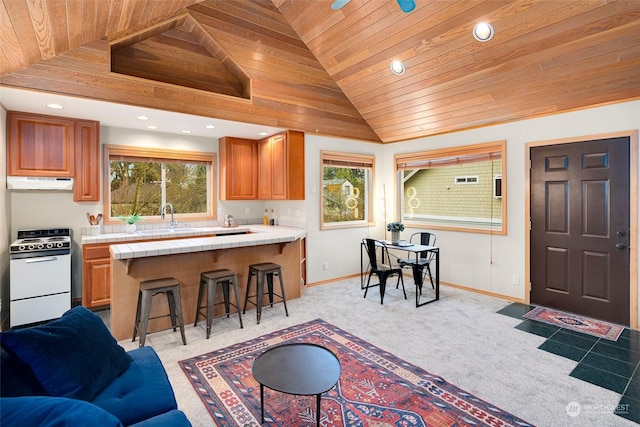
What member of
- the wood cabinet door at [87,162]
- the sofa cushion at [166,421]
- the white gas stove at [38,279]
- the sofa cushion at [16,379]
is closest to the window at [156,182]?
the wood cabinet door at [87,162]

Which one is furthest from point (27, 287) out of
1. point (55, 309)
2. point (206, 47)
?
point (206, 47)

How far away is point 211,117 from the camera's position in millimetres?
4238

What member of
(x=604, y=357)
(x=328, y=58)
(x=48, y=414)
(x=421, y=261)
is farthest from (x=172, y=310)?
(x=604, y=357)

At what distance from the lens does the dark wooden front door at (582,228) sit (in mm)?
3633

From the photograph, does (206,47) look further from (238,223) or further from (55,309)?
(55,309)

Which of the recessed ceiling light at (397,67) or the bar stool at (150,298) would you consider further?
A: the recessed ceiling light at (397,67)

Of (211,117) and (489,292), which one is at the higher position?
(211,117)

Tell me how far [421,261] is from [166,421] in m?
3.93

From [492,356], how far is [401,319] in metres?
1.08

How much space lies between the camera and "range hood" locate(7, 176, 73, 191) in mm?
3846

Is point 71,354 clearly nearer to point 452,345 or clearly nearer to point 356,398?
point 356,398

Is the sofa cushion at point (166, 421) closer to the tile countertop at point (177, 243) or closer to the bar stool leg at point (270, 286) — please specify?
the tile countertop at point (177, 243)

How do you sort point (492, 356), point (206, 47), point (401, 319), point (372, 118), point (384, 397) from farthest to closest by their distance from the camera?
1. point (372, 118)
2. point (206, 47)
3. point (401, 319)
4. point (492, 356)
5. point (384, 397)

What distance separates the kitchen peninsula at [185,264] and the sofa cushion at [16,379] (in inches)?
65.7
